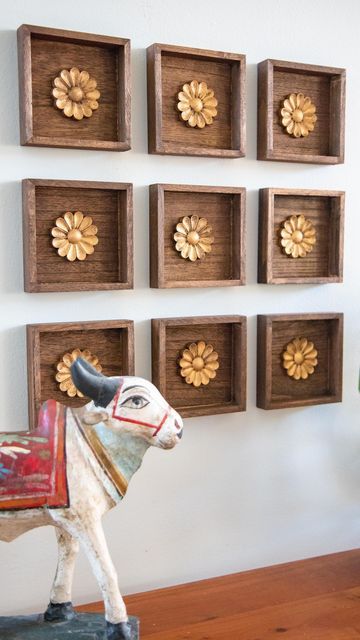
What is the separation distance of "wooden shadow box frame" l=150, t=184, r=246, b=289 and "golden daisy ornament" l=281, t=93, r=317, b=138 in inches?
6.2

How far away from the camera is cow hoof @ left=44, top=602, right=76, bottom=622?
1.01 m

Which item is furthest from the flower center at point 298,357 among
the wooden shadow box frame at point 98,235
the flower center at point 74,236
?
the flower center at point 74,236

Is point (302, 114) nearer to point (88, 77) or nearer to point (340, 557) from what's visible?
point (88, 77)

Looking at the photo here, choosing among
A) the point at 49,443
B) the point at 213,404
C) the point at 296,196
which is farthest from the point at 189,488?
the point at 296,196

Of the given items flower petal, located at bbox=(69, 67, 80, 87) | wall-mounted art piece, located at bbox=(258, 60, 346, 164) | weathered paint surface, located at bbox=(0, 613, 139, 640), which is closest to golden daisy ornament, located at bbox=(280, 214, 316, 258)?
wall-mounted art piece, located at bbox=(258, 60, 346, 164)

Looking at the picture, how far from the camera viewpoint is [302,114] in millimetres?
1317

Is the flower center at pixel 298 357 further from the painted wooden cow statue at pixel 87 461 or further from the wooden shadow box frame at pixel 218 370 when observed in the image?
the painted wooden cow statue at pixel 87 461

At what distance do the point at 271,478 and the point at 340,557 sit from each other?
0.21m

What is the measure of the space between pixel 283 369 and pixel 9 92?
2.23 feet

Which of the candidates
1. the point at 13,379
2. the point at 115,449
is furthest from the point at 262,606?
the point at 13,379

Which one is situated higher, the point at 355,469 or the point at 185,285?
the point at 185,285

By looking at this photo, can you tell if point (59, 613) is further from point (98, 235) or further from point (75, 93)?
point (75, 93)

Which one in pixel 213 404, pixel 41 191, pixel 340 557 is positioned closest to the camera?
pixel 41 191

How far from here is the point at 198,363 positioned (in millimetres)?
1266
